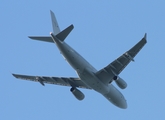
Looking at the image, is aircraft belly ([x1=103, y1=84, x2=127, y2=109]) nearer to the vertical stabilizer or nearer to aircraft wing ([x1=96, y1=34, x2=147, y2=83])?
aircraft wing ([x1=96, y1=34, x2=147, y2=83])

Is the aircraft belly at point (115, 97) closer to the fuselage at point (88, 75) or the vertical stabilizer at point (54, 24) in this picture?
the fuselage at point (88, 75)

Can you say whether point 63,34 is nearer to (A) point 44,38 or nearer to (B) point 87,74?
(A) point 44,38

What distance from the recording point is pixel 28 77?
5088 centimetres

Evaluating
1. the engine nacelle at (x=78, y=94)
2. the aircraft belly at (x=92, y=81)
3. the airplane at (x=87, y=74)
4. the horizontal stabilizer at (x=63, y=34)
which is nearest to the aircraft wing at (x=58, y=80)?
the airplane at (x=87, y=74)

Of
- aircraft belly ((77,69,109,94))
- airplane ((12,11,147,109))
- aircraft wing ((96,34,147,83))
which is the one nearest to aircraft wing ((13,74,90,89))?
airplane ((12,11,147,109))

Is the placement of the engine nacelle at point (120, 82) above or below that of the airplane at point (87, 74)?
below

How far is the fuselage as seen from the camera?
1641 inches

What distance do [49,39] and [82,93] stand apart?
9708 millimetres

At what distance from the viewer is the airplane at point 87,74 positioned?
136ft

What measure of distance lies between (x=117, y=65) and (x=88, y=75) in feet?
10.6

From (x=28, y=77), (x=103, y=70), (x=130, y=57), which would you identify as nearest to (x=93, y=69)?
(x=103, y=70)

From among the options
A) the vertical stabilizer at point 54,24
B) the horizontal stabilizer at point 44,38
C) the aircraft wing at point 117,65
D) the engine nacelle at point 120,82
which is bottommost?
the engine nacelle at point 120,82

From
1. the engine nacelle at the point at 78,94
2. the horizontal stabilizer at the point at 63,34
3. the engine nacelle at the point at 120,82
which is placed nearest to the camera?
the horizontal stabilizer at the point at 63,34

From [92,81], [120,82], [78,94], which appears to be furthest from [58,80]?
[120,82]
